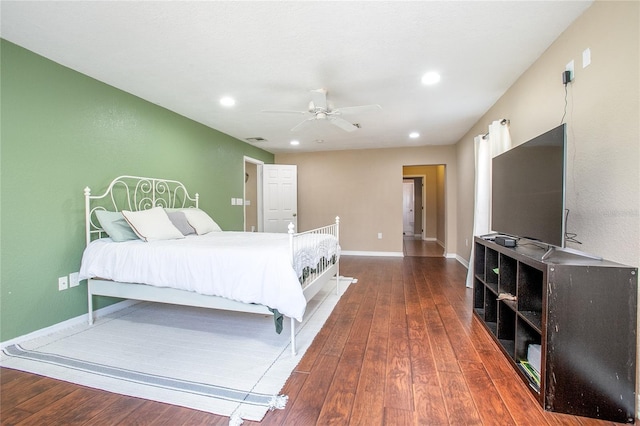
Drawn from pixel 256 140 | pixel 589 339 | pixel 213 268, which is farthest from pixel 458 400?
pixel 256 140

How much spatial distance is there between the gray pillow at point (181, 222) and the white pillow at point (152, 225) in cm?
19

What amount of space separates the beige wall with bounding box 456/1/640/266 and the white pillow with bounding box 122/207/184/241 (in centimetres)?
343

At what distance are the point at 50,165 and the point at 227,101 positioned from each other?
181cm

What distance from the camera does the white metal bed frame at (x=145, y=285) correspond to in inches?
89.2

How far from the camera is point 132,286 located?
8.30 feet

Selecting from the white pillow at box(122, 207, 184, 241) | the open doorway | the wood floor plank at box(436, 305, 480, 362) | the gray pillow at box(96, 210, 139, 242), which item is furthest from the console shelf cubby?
the open doorway

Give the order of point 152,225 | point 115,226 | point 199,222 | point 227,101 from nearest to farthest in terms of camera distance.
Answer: point 115,226
point 152,225
point 227,101
point 199,222

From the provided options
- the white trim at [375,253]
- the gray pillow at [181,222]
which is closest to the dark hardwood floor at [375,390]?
the gray pillow at [181,222]

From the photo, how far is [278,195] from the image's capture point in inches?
243

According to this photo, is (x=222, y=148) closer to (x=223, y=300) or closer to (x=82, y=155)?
(x=82, y=155)

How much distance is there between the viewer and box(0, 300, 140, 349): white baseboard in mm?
2262

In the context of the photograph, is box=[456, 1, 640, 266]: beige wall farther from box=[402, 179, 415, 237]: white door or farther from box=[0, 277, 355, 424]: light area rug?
box=[402, 179, 415, 237]: white door

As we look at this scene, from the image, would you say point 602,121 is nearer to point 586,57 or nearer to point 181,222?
point 586,57

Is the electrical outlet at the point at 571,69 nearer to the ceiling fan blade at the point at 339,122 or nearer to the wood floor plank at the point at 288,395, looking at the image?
the ceiling fan blade at the point at 339,122
